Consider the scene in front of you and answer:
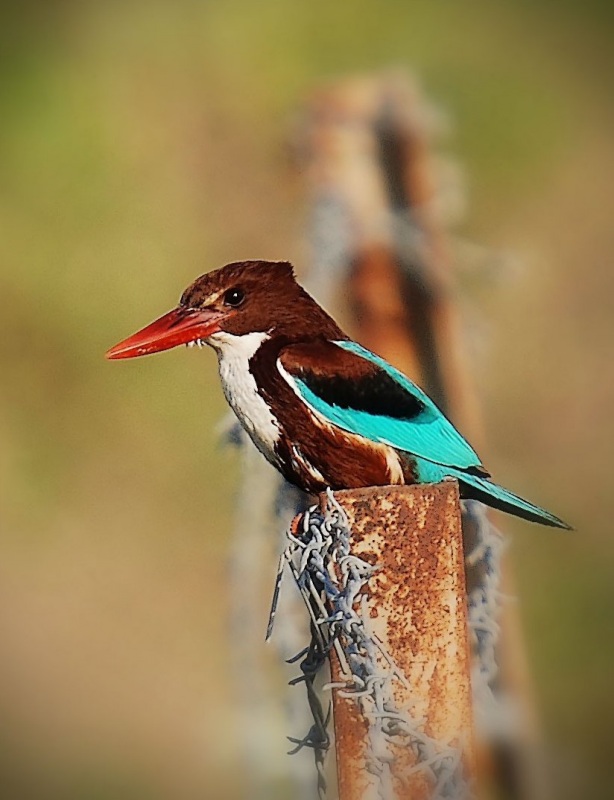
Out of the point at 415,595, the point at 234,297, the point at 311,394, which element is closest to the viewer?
the point at 415,595

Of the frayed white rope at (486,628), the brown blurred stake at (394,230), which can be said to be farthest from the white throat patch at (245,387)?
the frayed white rope at (486,628)

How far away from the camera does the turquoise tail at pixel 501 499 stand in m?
1.65

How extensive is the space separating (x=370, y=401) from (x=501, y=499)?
257 millimetres

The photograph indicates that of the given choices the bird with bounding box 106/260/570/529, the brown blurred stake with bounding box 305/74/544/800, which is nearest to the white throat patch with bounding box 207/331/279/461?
the bird with bounding box 106/260/570/529

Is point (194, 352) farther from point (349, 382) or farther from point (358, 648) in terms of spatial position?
point (358, 648)

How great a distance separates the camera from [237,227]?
187 centimetres

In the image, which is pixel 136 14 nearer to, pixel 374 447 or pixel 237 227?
pixel 237 227

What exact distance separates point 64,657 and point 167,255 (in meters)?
0.70

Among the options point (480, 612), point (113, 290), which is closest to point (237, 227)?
point (113, 290)

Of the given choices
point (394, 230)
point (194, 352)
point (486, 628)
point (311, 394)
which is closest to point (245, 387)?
point (311, 394)

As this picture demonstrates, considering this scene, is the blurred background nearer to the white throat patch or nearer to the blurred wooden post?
the white throat patch

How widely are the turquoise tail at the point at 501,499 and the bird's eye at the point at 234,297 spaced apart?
0.41 metres

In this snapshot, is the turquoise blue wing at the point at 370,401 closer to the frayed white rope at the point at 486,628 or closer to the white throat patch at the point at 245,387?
the white throat patch at the point at 245,387

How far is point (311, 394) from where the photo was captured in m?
1.55
